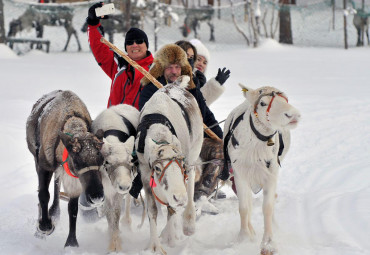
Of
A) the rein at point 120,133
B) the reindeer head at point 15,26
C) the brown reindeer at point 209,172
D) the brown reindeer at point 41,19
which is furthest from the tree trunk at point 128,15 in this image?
the rein at point 120,133

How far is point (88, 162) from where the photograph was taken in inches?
152

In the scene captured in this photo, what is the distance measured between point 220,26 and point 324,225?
23403 mm

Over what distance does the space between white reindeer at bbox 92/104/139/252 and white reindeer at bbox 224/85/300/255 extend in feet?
3.02

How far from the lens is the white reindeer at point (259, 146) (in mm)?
4000

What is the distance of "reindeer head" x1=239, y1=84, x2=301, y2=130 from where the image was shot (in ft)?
12.6

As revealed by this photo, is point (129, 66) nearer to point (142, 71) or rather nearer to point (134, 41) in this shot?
point (134, 41)

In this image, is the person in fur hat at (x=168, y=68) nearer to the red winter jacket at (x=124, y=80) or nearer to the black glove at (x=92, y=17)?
the red winter jacket at (x=124, y=80)

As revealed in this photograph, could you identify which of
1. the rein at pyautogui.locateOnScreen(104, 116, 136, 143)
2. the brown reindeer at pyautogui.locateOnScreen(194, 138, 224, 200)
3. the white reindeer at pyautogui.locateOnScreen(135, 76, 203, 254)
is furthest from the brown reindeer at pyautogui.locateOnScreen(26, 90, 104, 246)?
the brown reindeer at pyautogui.locateOnScreen(194, 138, 224, 200)

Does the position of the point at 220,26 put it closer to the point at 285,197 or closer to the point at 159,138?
the point at 285,197

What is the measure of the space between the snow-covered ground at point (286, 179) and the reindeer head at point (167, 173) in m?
0.68

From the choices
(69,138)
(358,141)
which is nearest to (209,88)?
(69,138)

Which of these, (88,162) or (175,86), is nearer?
(88,162)

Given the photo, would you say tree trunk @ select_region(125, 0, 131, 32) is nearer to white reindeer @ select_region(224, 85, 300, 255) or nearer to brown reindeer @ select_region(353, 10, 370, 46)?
brown reindeer @ select_region(353, 10, 370, 46)

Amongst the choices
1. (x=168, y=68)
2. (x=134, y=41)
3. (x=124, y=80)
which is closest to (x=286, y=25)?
(x=134, y=41)
